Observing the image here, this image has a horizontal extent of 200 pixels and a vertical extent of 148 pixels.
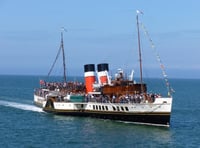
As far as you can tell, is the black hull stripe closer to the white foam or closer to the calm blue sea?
the calm blue sea

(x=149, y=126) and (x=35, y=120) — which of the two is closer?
(x=149, y=126)

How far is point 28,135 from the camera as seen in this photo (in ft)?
194

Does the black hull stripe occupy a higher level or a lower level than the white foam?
lower

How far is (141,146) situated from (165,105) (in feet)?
45.0

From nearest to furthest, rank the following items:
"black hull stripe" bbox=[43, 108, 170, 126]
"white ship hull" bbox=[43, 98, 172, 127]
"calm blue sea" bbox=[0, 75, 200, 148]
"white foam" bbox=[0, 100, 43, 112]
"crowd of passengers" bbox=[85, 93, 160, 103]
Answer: "calm blue sea" bbox=[0, 75, 200, 148] → "white ship hull" bbox=[43, 98, 172, 127] → "black hull stripe" bbox=[43, 108, 170, 126] → "crowd of passengers" bbox=[85, 93, 160, 103] → "white foam" bbox=[0, 100, 43, 112]

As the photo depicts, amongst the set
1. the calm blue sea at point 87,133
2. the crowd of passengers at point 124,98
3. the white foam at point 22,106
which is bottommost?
the calm blue sea at point 87,133

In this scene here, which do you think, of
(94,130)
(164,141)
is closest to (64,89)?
(94,130)

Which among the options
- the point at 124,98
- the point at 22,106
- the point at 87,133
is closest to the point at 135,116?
the point at 124,98

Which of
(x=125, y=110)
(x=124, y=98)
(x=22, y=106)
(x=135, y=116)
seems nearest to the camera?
(x=135, y=116)

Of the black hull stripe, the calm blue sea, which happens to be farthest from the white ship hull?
the calm blue sea

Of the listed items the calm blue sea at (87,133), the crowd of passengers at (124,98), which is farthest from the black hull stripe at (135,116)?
the crowd of passengers at (124,98)

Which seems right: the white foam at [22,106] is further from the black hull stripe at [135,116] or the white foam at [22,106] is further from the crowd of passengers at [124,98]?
the crowd of passengers at [124,98]

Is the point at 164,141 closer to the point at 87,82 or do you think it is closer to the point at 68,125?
the point at 68,125

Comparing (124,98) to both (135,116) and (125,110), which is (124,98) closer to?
(125,110)
